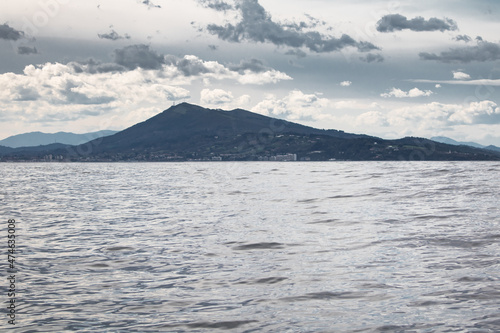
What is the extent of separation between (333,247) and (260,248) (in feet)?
10.1

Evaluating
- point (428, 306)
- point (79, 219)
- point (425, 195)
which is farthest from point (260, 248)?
point (425, 195)

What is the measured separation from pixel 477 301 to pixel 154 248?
13.4 m

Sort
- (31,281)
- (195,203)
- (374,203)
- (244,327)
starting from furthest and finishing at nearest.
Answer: (195,203) → (374,203) → (31,281) → (244,327)

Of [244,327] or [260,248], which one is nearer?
[244,327]

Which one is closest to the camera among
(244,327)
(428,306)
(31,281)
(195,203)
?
(244,327)

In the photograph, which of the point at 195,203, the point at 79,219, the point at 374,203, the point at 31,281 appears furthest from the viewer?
the point at 195,203

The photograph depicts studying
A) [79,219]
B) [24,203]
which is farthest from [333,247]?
[24,203]

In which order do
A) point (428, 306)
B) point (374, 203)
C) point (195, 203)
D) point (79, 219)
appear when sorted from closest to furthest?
point (428, 306) → point (79, 219) → point (374, 203) → point (195, 203)

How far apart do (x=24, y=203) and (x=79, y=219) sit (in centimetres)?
1654

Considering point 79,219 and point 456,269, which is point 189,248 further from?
point 79,219

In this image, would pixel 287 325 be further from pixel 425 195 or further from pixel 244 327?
pixel 425 195

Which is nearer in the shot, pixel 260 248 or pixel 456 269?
pixel 456 269

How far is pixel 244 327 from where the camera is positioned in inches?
443

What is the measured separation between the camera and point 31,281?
1562cm
